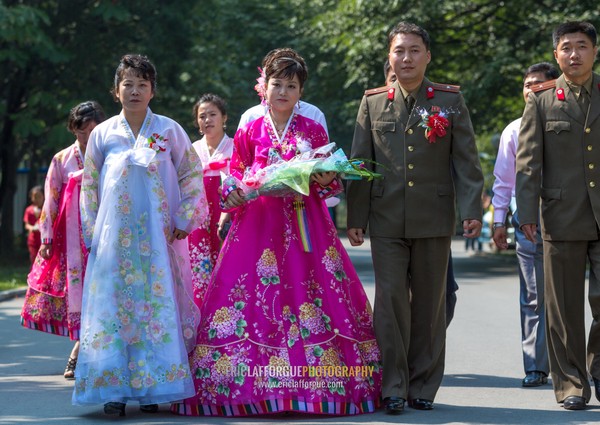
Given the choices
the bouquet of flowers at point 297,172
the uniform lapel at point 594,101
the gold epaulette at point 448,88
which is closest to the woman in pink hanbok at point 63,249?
the bouquet of flowers at point 297,172

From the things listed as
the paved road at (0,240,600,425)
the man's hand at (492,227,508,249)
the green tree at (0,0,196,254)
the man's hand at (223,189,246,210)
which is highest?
the green tree at (0,0,196,254)

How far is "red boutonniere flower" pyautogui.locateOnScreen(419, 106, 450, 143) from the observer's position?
7.30 meters

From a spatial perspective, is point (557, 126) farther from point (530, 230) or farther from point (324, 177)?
point (324, 177)

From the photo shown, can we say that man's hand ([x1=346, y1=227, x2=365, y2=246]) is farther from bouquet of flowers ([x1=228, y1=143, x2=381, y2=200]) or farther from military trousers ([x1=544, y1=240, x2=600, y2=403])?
military trousers ([x1=544, y1=240, x2=600, y2=403])

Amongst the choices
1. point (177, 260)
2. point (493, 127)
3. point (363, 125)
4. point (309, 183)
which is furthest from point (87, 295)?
point (493, 127)

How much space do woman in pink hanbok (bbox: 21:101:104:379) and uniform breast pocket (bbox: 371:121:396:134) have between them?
8.81 feet

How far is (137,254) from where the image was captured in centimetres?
722

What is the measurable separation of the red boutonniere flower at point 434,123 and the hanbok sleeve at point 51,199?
3434mm

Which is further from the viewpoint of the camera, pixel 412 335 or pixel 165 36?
pixel 165 36

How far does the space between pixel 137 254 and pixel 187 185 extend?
0.60 metres

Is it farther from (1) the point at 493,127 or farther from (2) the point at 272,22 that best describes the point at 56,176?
(2) the point at 272,22

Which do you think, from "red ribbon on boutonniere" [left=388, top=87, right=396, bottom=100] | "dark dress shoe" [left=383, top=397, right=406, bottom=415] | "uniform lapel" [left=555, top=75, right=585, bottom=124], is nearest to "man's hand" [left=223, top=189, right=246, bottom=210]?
"red ribbon on boutonniere" [left=388, top=87, right=396, bottom=100]

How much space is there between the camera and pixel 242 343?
23.4ft

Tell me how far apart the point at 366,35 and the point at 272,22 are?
13.5 metres
